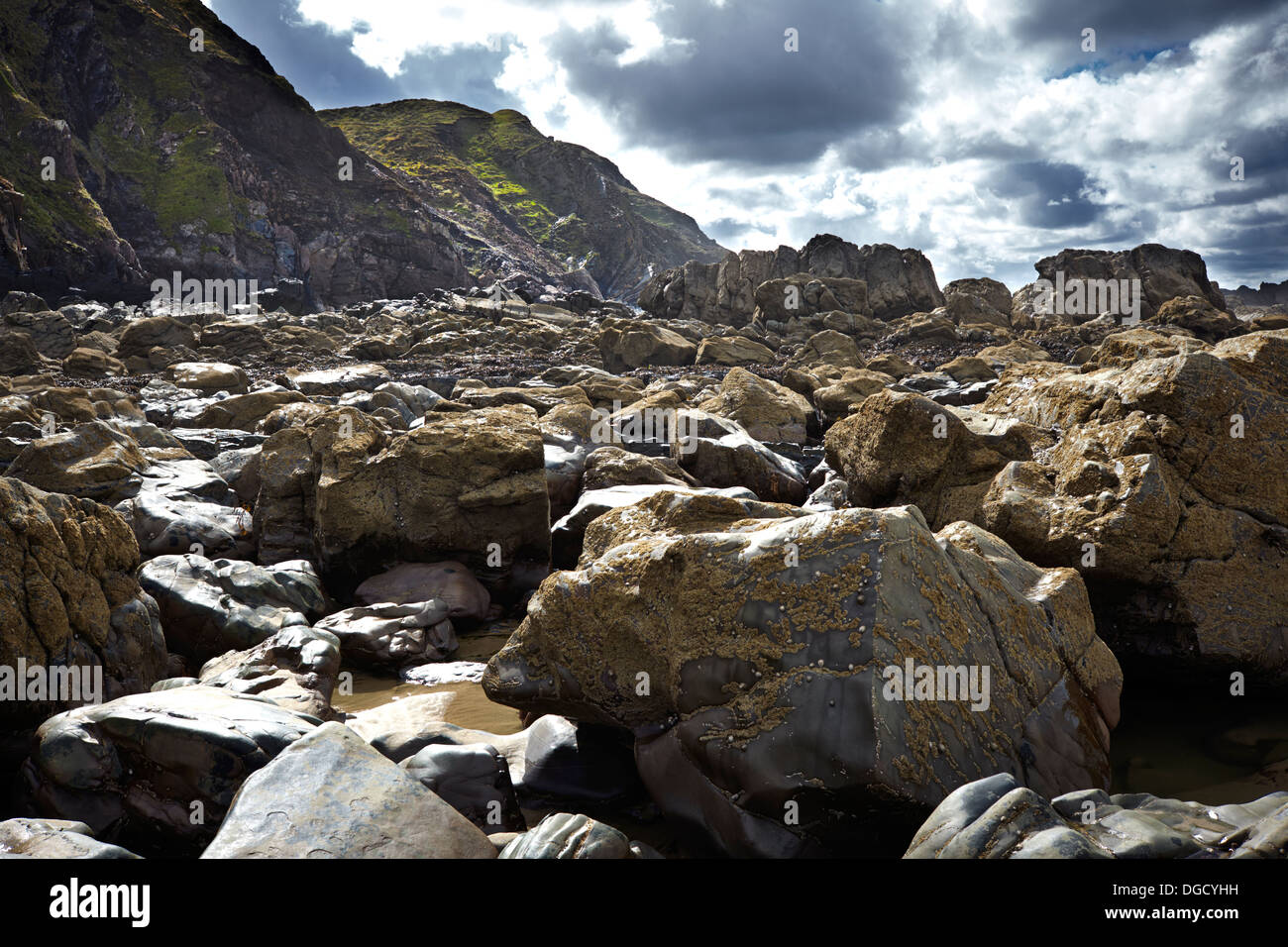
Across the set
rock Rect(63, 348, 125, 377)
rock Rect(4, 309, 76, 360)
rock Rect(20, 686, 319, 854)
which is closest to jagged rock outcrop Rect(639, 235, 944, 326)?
rock Rect(4, 309, 76, 360)

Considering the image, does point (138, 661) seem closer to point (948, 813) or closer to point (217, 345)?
point (948, 813)

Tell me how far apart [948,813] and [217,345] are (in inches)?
1832

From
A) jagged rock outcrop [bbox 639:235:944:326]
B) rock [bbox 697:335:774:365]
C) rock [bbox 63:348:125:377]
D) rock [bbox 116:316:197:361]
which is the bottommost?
rock [bbox 63:348:125:377]

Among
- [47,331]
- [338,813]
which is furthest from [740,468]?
[47,331]

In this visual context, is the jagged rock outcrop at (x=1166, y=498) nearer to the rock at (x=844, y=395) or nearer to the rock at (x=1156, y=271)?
the rock at (x=844, y=395)

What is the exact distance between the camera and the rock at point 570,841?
4387 mm

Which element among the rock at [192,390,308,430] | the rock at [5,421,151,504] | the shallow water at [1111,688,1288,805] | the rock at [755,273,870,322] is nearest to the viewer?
the shallow water at [1111,688,1288,805]

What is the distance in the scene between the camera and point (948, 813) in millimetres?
4125

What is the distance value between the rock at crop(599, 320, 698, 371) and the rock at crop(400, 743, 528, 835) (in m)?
35.6

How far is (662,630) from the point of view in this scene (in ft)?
19.4

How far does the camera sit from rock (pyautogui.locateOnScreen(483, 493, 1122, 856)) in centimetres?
494

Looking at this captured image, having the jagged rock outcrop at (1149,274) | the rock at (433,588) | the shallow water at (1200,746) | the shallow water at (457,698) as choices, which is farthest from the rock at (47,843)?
the jagged rock outcrop at (1149,274)

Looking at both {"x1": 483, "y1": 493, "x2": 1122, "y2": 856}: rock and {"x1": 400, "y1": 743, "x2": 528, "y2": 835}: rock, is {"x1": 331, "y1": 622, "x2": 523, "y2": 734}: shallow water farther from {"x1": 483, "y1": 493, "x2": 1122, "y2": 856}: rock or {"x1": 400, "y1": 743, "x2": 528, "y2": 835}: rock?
{"x1": 400, "y1": 743, "x2": 528, "y2": 835}: rock

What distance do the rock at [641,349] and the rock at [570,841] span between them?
121 ft
